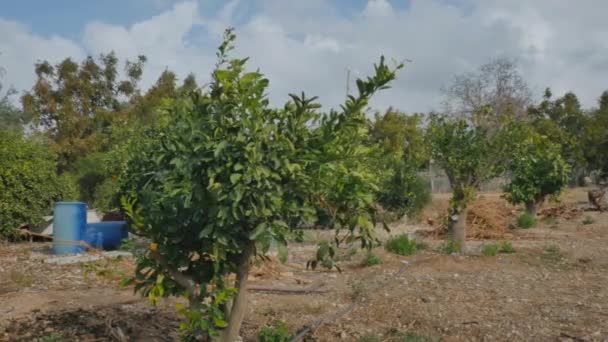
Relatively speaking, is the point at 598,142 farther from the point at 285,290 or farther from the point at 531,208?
the point at 285,290

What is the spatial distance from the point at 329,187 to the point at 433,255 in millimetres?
5969

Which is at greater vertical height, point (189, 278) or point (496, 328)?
point (189, 278)

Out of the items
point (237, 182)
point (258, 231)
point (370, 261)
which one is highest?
point (237, 182)

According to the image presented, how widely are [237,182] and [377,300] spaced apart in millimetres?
3278

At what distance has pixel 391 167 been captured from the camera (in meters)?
16.3

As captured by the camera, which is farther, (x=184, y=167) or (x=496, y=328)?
(x=496, y=328)

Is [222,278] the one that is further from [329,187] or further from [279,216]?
[329,187]

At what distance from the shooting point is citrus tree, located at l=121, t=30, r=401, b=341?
9.33ft

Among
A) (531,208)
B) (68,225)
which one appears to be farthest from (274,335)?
(531,208)

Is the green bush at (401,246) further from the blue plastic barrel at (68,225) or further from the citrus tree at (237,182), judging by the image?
the citrus tree at (237,182)

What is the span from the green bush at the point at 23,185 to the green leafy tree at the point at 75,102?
10452 mm

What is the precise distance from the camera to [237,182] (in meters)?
2.78

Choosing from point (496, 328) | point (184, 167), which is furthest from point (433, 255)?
point (184, 167)

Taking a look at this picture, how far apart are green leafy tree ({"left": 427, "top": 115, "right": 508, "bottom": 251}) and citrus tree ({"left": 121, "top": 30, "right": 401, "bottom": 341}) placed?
614 cm
